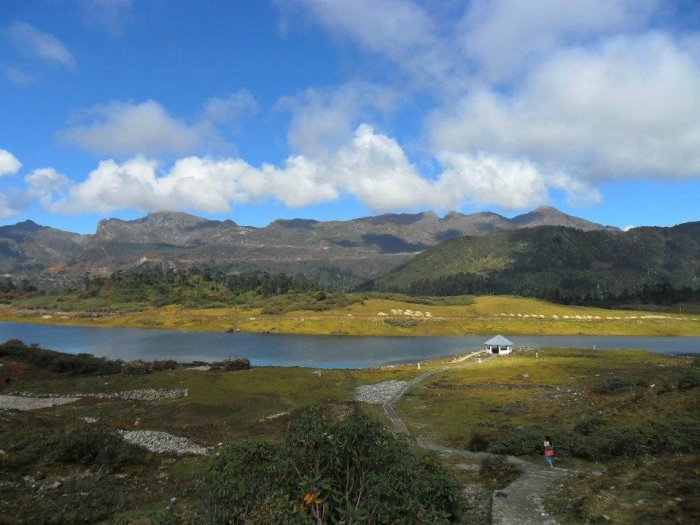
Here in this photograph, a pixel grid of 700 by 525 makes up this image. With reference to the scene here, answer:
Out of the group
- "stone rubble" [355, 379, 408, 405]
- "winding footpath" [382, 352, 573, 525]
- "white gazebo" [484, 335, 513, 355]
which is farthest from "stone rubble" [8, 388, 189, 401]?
"white gazebo" [484, 335, 513, 355]

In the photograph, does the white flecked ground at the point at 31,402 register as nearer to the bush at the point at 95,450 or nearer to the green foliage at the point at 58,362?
the green foliage at the point at 58,362

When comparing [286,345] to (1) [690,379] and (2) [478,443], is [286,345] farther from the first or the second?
(1) [690,379]

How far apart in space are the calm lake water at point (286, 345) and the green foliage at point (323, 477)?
100499mm

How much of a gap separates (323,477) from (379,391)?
2189 inches

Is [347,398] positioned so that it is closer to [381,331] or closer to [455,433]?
[455,433]

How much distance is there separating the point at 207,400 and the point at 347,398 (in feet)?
58.5

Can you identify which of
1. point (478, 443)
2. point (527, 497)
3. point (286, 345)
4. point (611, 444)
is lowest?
point (286, 345)

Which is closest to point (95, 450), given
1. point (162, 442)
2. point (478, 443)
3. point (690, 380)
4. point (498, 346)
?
point (162, 442)

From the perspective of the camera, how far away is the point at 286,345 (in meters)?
148

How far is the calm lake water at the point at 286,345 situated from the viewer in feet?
406

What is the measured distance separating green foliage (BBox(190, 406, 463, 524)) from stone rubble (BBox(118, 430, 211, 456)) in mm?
26283

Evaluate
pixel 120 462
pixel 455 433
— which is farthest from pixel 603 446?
pixel 120 462

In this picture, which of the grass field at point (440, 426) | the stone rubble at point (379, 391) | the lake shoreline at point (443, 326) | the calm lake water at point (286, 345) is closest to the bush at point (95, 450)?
the grass field at point (440, 426)

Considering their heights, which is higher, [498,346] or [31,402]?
[498,346]
